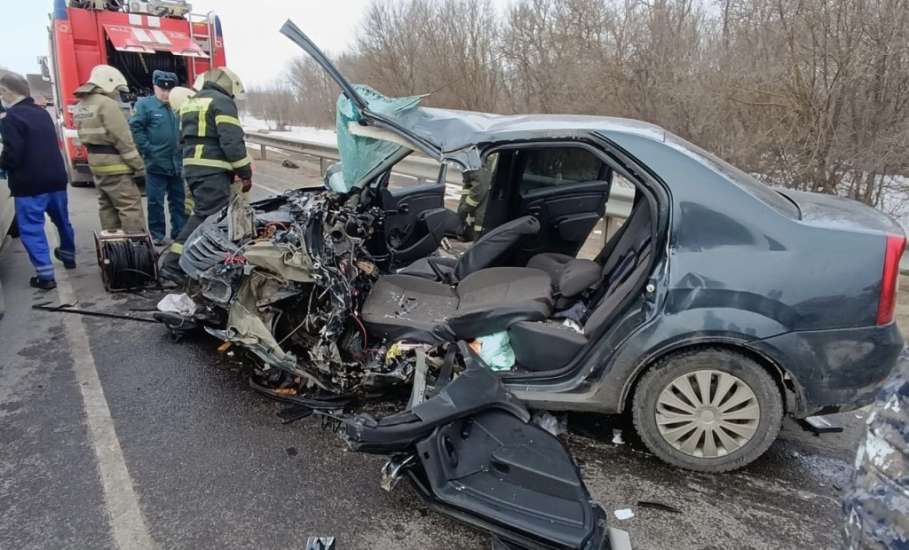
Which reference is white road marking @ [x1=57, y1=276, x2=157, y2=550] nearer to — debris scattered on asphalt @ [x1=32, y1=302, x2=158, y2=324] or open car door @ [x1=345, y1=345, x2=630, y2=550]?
debris scattered on asphalt @ [x1=32, y1=302, x2=158, y2=324]

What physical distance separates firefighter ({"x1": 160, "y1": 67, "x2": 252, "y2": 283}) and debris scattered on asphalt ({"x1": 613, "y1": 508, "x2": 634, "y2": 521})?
13.6 ft

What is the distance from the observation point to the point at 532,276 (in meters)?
3.48

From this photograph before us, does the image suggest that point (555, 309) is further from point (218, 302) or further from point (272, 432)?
point (218, 302)

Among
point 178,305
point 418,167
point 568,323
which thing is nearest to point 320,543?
point 568,323

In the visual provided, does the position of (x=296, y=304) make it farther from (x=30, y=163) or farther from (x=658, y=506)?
(x=30, y=163)

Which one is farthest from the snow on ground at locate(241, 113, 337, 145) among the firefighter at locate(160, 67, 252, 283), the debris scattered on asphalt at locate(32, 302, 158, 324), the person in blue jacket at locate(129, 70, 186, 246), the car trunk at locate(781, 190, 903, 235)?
the car trunk at locate(781, 190, 903, 235)

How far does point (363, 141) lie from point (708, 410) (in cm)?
218

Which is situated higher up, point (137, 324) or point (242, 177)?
point (242, 177)

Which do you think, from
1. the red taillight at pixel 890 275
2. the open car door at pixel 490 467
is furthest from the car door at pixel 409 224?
the red taillight at pixel 890 275

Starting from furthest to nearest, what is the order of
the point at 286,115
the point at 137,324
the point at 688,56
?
the point at 286,115, the point at 688,56, the point at 137,324

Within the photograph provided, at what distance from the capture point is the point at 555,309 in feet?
10.3

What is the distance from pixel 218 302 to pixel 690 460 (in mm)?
2606

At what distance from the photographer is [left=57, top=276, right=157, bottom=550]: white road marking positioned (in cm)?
224

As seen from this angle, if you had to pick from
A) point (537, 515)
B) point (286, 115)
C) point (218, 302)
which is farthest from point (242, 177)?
point (286, 115)
